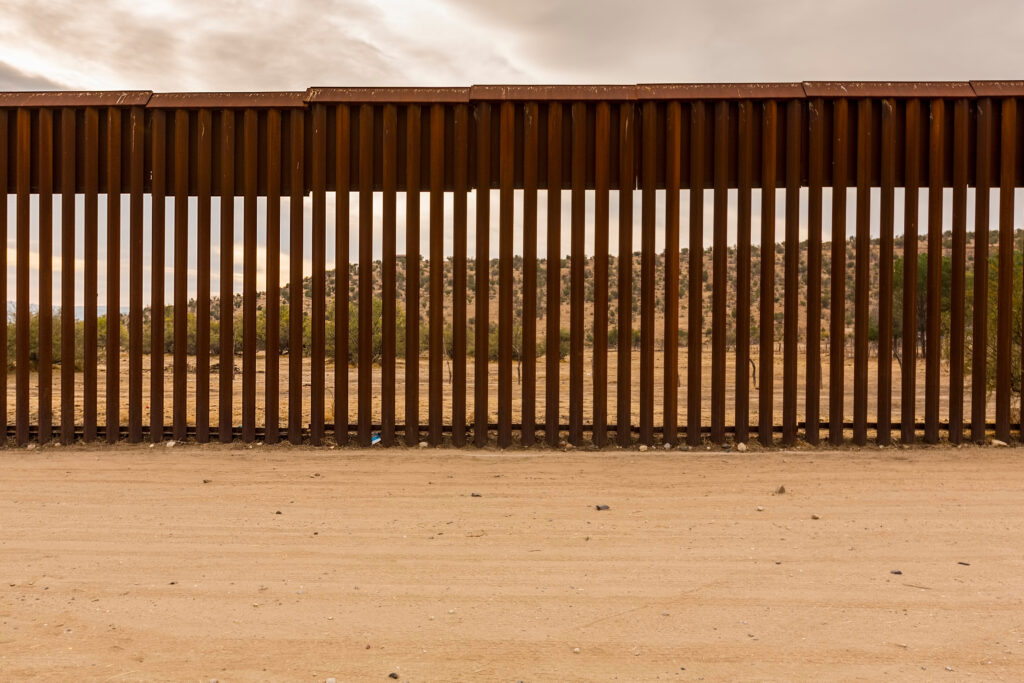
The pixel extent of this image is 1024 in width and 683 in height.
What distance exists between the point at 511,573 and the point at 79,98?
23.7 feet

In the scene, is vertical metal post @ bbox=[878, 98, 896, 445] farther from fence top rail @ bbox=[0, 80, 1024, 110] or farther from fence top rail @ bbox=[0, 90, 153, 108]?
fence top rail @ bbox=[0, 90, 153, 108]

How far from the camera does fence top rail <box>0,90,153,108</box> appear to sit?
7.86 meters

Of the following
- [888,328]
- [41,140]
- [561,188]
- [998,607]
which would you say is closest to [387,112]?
[561,188]

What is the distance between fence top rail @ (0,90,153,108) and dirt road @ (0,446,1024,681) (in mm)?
3915


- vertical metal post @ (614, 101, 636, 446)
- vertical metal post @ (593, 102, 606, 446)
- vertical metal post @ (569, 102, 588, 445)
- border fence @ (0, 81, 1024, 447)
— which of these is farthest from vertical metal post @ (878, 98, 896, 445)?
vertical metal post @ (569, 102, 588, 445)

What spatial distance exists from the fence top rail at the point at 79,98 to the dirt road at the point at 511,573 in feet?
12.8

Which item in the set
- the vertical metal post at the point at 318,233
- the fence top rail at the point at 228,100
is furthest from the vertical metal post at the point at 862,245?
the fence top rail at the point at 228,100

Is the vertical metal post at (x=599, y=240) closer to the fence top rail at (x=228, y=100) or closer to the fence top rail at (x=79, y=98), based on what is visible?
the fence top rail at (x=228, y=100)

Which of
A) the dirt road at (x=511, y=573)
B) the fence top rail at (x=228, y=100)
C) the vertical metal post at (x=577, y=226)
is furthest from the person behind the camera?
the fence top rail at (x=228, y=100)

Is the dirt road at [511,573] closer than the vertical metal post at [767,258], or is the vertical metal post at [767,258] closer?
the dirt road at [511,573]

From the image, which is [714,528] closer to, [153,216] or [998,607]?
[998,607]

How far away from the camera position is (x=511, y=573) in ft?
13.0

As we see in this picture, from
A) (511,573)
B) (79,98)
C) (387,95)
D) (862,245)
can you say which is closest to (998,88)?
(862,245)

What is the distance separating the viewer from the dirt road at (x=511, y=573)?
3.01 metres
